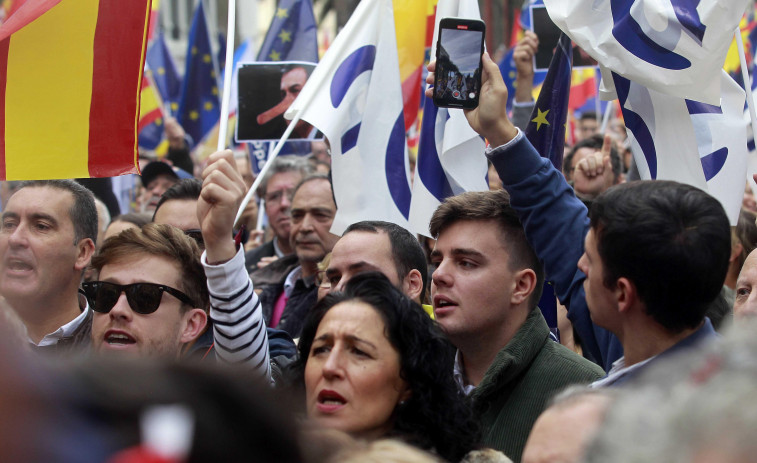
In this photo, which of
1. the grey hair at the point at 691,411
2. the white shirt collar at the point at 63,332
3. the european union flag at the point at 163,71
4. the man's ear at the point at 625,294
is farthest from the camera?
the european union flag at the point at 163,71

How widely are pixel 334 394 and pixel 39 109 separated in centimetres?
205

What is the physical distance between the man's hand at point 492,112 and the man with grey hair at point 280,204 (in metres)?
3.22

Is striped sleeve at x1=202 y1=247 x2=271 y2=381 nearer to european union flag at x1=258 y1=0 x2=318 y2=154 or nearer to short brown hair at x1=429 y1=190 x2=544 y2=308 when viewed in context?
short brown hair at x1=429 y1=190 x2=544 y2=308

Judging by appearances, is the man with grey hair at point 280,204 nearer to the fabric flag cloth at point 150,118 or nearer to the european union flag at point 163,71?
the fabric flag cloth at point 150,118

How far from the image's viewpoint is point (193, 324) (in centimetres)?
358

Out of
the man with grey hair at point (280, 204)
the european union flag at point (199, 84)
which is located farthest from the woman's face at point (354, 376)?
the european union flag at point (199, 84)

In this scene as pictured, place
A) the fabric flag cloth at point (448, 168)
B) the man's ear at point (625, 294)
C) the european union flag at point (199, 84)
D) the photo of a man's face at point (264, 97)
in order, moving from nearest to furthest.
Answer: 1. the man's ear at point (625, 294)
2. the fabric flag cloth at point (448, 168)
3. the photo of a man's face at point (264, 97)
4. the european union flag at point (199, 84)

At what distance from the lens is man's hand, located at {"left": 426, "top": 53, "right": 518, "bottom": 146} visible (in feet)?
10.7

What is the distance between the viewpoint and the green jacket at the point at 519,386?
309 centimetres

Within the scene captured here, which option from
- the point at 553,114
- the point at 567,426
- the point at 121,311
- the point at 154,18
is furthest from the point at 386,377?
the point at 154,18

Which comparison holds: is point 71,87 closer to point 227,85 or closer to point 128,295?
point 227,85

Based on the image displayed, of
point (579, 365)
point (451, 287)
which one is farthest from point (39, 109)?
point (579, 365)

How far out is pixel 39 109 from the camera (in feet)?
12.9

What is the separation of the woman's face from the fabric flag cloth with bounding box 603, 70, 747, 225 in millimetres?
1823
